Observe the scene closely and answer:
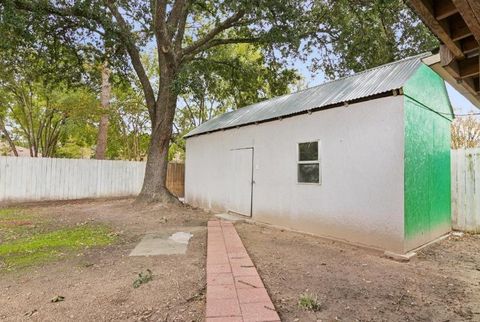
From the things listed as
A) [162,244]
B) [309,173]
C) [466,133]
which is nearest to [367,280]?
[309,173]

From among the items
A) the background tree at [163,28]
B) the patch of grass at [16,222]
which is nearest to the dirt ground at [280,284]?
the patch of grass at [16,222]

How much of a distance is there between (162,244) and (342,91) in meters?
5.02

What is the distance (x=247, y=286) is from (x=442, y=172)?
5814 mm

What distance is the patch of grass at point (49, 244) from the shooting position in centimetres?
476

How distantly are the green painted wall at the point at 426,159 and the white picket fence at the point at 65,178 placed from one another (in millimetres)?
12518

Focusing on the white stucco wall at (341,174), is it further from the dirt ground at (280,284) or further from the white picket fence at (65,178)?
the white picket fence at (65,178)

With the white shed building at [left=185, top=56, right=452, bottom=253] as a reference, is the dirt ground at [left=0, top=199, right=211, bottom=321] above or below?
below

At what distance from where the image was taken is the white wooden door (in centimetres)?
866

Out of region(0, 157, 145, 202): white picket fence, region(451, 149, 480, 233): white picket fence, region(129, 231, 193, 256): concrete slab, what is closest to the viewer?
region(129, 231, 193, 256): concrete slab

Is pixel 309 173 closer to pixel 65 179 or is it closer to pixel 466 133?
pixel 466 133

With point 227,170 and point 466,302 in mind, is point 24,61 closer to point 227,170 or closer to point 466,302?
point 227,170

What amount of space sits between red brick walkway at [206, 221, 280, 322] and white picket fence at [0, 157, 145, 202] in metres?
9.84

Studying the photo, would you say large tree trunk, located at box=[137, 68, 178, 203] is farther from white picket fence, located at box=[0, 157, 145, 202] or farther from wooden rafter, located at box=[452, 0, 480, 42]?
wooden rafter, located at box=[452, 0, 480, 42]

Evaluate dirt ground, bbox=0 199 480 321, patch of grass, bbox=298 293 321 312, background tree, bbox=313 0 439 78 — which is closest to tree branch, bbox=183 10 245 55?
background tree, bbox=313 0 439 78
